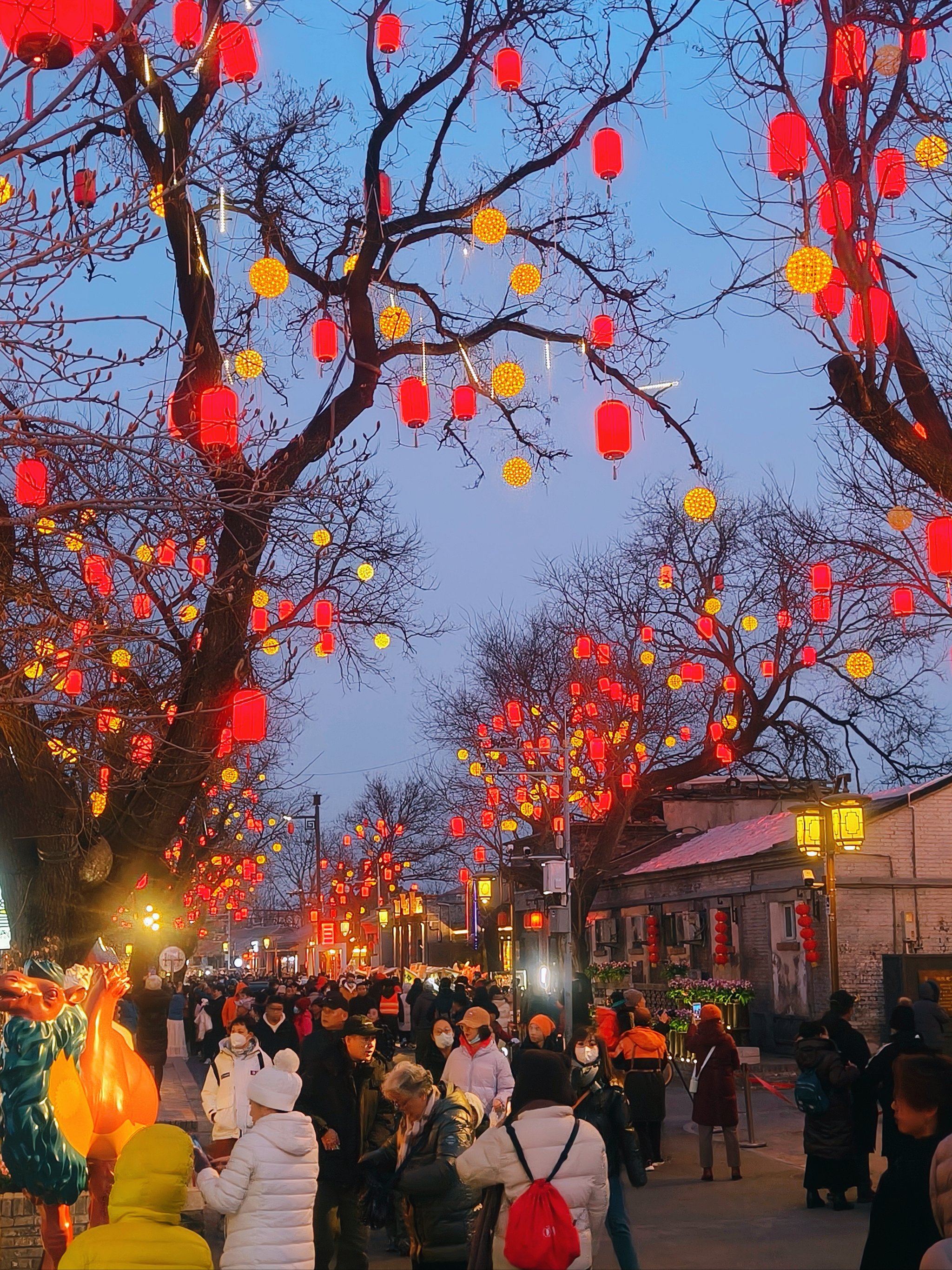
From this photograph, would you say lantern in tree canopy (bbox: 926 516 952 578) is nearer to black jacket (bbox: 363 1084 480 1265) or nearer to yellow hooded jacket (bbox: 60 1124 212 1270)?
black jacket (bbox: 363 1084 480 1265)

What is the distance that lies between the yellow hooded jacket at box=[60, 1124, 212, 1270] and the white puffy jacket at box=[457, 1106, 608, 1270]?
5.25 feet

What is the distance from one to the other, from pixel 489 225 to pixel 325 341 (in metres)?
1.86

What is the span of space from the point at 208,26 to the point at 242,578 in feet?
18.4

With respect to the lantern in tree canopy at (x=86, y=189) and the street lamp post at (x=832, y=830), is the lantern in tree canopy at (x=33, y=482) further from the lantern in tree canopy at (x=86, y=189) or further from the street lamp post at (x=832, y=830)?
the street lamp post at (x=832, y=830)

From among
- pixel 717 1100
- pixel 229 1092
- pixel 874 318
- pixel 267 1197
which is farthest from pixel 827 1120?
pixel 267 1197

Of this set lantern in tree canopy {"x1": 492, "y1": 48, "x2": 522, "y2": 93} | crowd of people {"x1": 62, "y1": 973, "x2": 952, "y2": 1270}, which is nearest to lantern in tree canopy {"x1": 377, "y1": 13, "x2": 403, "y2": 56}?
lantern in tree canopy {"x1": 492, "y1": 48, "x2": 522, "y2": 93}

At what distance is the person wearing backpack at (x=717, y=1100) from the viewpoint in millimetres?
14055

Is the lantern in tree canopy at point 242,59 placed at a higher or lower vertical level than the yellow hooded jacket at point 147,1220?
higher

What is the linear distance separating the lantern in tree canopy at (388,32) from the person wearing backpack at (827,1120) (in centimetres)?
960

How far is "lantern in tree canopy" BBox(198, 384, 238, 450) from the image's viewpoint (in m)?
10.4

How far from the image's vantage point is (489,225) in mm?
12906

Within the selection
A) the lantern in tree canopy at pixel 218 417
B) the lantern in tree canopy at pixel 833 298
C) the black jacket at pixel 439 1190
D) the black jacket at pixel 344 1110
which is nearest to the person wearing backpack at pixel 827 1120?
the black jacket at pixel 344 1110

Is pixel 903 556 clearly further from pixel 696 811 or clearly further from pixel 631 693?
pixel 696 811

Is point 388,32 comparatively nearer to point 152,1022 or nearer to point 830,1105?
point 830,1105
